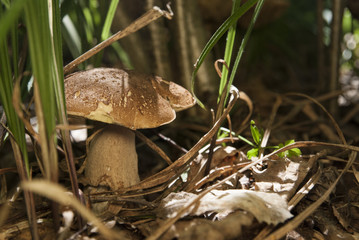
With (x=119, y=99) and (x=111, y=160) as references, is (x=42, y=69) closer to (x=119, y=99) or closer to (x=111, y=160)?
(x=119, y=99)

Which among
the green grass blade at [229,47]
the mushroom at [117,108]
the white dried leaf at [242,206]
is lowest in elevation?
the white dried leaf at [242,206]

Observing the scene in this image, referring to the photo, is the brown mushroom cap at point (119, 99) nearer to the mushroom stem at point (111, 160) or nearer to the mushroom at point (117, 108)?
the mushroom at point (117, 108)

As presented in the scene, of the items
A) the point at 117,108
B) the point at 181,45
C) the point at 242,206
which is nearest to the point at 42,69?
the point at 117,108

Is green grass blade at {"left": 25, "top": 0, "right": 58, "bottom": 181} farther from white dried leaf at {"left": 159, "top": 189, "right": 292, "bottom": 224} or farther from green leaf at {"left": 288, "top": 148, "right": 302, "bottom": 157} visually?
green leaf at {"left": 288, "top": 148, "right": 302, "bottom": 157}

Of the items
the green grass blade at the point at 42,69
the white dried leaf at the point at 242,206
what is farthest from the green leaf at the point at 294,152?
the green grass blade at the point at 42,69

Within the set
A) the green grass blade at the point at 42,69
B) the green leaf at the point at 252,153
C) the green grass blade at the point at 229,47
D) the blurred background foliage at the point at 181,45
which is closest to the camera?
the green grass blade at the point at 42,69

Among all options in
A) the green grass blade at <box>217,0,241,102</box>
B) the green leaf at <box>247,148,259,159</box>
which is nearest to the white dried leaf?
the green leaf at <box>247,148,259,159</box>

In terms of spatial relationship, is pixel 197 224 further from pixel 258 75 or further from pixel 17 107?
pixel 258 75
